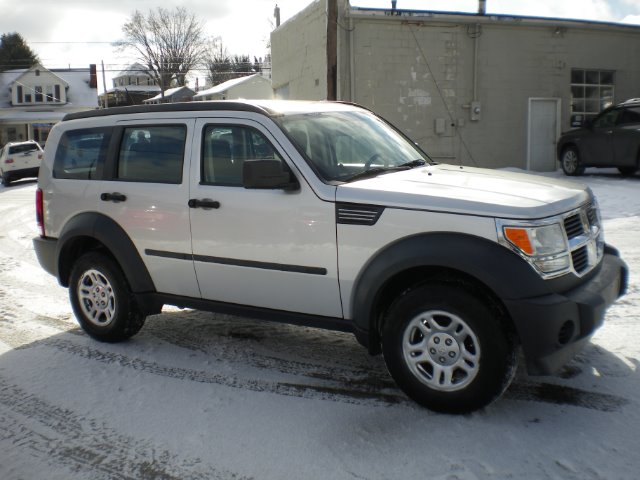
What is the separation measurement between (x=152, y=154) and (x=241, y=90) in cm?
4121

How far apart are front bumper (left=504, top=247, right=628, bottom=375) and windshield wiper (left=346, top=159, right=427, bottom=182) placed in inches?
51.6

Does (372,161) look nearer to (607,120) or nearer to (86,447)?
(86,447)

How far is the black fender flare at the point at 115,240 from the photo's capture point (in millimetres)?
5023

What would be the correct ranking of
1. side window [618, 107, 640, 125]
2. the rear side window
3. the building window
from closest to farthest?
side window [618, 107, 640, 125]
the building window
the rear side window

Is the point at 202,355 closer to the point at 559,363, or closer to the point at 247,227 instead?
the point at 247,227

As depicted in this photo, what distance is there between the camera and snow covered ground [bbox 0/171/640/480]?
3258 millimetres

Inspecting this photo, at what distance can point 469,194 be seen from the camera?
3709mm

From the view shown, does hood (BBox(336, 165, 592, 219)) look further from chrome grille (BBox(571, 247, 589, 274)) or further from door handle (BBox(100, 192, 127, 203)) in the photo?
door handle (BBox(100, 192, 127, 203))

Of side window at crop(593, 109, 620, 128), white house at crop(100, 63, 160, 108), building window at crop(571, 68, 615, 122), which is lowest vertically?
side window at crop(593, 109, 620, 128)

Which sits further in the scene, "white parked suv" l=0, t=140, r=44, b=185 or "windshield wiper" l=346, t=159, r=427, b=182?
"white parked suv" l=0, t=140, r=44, b=185

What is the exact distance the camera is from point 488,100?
18.4 meters

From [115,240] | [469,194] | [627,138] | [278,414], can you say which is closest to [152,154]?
[115,240]

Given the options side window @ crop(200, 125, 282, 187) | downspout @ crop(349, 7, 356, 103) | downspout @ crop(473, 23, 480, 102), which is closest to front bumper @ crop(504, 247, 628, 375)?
side window @ crop(200, 125, 282, 187)

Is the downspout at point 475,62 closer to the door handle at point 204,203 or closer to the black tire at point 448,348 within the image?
the door handle at point 204,203
